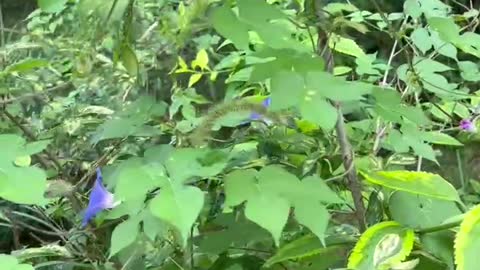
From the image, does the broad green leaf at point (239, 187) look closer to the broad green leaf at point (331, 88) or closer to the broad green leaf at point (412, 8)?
the broad green leaf at point (331, 88)

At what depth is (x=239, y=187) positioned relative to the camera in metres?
0.74

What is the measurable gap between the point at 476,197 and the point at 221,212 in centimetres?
104

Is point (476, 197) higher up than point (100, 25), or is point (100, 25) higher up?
point (100, 25)

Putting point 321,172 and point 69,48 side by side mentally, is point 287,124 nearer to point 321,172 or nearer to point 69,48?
point 321,172

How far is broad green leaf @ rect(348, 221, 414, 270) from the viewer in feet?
2.48

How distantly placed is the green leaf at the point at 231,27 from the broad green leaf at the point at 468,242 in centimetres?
24

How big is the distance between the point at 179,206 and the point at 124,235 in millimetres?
81

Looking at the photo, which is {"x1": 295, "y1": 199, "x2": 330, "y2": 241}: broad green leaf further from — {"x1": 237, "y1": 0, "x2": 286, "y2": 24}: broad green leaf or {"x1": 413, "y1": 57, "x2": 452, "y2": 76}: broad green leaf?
{"x1": 413, "y1": 57, "x2": 452, "y2": 76}: broad green leaf

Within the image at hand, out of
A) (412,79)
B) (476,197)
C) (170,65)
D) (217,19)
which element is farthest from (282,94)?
(476,197)

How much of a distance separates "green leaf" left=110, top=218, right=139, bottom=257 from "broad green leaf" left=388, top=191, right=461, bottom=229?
0.26 meters

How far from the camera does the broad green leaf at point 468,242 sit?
2.40ft

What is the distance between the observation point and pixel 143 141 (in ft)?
3.19

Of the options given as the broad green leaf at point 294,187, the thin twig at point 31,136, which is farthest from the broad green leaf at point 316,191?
the thin twig at point 31,136

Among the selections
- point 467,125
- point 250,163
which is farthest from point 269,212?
point 467,125
